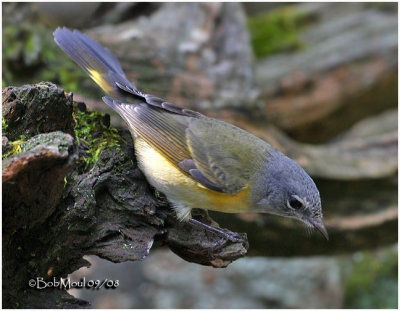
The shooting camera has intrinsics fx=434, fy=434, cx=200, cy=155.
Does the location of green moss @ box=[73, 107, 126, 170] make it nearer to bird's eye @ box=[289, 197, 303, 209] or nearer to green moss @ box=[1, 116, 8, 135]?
green moss @ box=[1, 116, 8, 135]

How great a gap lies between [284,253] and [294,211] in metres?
1.88

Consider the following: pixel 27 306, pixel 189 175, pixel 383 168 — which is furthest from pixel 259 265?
pixel 27 306

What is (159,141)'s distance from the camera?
2.93m

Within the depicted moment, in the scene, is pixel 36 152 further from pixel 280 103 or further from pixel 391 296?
pixel 391 296

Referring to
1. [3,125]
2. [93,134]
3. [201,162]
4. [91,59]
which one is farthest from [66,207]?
[91,59]

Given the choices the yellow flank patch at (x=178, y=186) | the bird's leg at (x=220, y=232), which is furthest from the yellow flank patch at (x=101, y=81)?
the bird's leg at (x=220, y=232)

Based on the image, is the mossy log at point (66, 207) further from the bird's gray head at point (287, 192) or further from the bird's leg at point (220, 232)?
the bird's gray head at point (287, 192)

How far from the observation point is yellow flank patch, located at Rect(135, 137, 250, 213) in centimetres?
278

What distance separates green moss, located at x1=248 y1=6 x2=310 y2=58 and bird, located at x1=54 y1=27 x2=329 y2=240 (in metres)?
3.53

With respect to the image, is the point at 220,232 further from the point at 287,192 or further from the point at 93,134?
the point at 93,134

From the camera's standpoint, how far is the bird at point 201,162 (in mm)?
2836

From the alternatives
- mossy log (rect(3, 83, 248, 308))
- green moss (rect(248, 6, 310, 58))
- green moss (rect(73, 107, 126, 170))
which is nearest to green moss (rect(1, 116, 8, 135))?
mossy log (rect(3, 83, 248, 308))

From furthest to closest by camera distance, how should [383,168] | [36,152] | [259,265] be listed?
[259,265] → [383,168] → [36,152]

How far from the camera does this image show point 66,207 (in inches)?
91.2
